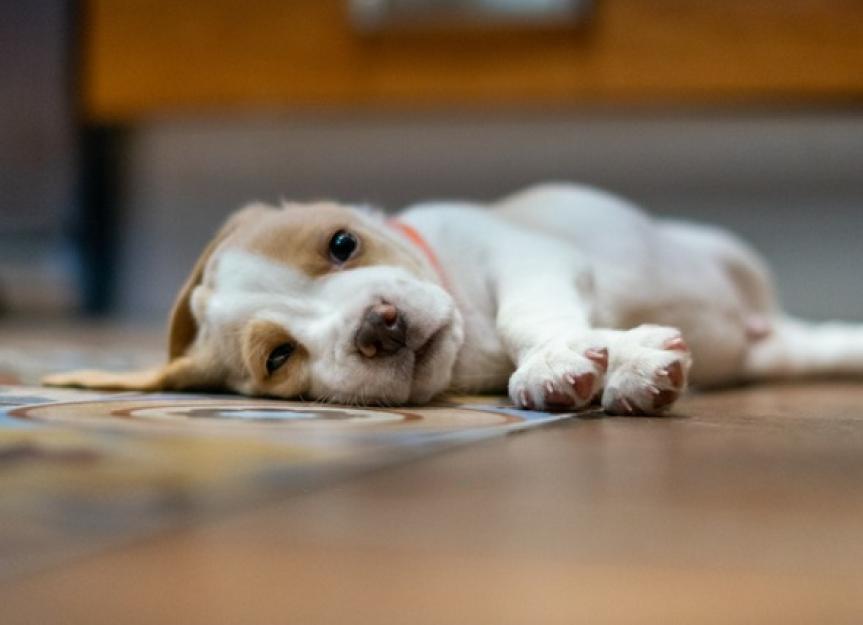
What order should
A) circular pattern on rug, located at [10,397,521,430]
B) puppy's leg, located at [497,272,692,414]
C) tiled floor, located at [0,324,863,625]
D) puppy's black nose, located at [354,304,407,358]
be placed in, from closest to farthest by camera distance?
tiled floor, located at [0,324,863,625] → circular pattern on rug, located at [10,397,521,430] → puppy's leg, located at [497,272,692,414] → puppy's black nose, located at [354,304,407,358]

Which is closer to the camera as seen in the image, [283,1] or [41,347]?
[41,347]

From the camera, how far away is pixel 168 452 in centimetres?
110

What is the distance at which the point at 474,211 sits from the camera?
2164mm

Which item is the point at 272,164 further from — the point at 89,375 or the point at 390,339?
the point at 390,339

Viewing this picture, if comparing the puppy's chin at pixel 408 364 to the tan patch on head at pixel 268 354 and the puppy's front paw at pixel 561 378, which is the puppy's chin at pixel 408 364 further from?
the puppy's front paw at pixel 561 378

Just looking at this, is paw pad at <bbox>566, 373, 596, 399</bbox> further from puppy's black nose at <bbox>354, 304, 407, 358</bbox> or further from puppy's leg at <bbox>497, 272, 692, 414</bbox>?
puppy's black nose at <bbox>354, 304, 407, 358</bbox>

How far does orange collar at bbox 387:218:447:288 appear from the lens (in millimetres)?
1869

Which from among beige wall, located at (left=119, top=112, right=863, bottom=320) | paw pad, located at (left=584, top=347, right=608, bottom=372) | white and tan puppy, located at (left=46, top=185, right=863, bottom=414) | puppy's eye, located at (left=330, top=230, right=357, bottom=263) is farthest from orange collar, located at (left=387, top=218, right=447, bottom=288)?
beige wall, located at (left=119, top=112, right=863, bottom=320)

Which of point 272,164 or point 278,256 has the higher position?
point 272,164

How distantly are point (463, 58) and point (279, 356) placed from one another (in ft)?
8.19

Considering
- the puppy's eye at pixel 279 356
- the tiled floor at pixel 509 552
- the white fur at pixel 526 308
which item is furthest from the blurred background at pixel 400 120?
the tiled floor at pixel 509 552

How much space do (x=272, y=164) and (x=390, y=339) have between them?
3.41 m

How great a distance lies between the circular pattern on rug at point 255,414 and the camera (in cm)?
Result: 135

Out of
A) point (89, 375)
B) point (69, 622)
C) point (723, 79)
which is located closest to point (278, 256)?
point (89, 375)
